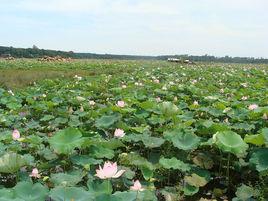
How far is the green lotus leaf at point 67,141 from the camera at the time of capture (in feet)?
10.5

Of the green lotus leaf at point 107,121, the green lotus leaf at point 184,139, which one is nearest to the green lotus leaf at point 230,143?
the green lotus leaf at point 184,139

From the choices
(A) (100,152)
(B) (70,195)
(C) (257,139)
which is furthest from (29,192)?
(C) (257,139)

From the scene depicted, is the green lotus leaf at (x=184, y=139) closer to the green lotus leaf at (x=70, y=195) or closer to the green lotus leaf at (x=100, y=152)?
the green lotus leaf at (x=100, y=152)

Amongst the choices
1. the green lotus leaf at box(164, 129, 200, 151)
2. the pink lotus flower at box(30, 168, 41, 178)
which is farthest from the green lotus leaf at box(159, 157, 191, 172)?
the pink lotus flower at box(30, 168, 41, 178)

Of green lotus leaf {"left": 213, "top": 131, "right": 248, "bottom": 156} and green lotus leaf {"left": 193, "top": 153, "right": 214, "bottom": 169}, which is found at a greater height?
green lotus leaf {"left": 213, "top": 131, "right": 248, "bottom": 156}

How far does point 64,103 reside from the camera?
6820 mm

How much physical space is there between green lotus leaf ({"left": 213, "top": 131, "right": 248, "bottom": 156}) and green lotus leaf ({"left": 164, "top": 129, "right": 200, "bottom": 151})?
0.20 metres

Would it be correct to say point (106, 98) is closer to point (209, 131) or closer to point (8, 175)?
point (209, 131)

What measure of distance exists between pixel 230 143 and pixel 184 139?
44 cm

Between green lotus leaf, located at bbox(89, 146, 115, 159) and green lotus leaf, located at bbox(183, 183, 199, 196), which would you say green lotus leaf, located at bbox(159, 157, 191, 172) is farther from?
green lotus leaf, located at bbox(89, 146, 115, 159)

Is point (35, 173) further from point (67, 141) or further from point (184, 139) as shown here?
point (184, 139)

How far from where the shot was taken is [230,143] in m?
3.42

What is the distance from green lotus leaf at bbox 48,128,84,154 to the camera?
3201mm

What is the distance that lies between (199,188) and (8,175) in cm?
145
